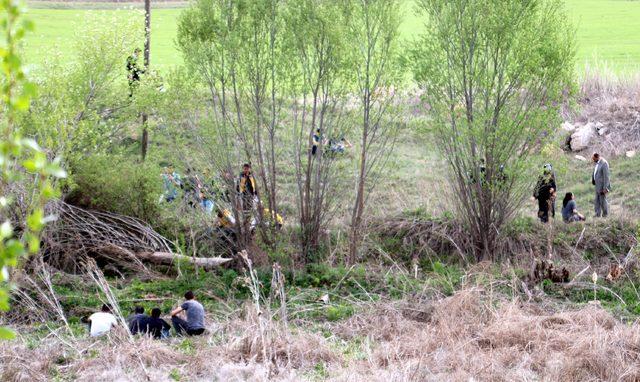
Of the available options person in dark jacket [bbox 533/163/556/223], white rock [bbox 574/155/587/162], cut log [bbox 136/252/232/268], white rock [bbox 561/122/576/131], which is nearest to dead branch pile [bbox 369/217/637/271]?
person in dark jacket [bbox 533/163/556/223]

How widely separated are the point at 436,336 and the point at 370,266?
4.78 meters

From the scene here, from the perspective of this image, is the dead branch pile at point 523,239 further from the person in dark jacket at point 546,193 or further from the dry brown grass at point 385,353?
the dry brown grass at point 385,353

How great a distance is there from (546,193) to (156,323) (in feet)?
29.5

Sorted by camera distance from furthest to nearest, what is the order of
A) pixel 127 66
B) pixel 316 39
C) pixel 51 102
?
pixel 127 66 → pixel 316 39 → pixel 51 102

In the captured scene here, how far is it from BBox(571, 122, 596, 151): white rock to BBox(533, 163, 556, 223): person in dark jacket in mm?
7563

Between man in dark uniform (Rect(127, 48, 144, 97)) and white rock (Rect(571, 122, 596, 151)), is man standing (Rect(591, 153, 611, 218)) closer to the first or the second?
white rock (Rect(571, 122, 596, 151))

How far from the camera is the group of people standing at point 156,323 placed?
39.3 ft

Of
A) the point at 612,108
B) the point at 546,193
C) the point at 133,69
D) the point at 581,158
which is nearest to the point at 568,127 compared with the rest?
the point at 612,108

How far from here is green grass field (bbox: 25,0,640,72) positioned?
32.0 m

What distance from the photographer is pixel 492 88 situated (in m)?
16.3

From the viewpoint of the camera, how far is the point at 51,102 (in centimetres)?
1525

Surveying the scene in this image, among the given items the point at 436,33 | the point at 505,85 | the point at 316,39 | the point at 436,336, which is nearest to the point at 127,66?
the point at 316,39

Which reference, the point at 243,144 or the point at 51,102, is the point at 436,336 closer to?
the point at 243,144

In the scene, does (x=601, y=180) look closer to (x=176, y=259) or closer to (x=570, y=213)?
(x=570, y=213)
